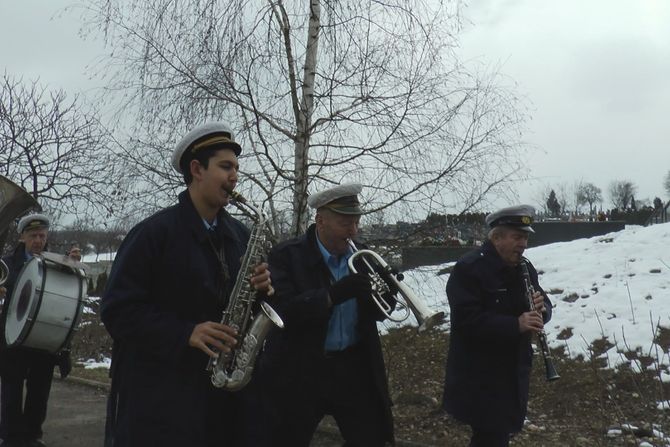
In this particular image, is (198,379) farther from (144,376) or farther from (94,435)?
(94,435)

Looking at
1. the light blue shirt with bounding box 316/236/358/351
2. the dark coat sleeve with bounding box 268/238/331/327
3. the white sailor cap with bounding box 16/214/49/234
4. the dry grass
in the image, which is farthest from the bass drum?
the dry grass

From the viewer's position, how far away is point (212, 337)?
99.3 inches

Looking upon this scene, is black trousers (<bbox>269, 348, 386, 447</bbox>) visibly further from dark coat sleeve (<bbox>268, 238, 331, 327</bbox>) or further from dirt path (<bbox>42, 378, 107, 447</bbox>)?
dirt path (<bbox>42, 378, 107, 447</bbox>)

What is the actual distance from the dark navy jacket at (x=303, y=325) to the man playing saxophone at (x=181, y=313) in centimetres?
73

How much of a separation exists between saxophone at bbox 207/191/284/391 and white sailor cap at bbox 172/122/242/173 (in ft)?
0.72

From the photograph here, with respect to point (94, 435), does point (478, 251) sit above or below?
above

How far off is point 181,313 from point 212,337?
210 millimetres

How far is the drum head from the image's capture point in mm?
5246

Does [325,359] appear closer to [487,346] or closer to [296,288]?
[296,288]

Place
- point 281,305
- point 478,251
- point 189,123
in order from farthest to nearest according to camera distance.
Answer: point 189,123 < point 478,251 < point 281,305

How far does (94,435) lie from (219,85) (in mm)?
3634

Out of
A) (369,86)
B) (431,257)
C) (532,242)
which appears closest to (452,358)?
(369,86)

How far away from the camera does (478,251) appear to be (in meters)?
4.19

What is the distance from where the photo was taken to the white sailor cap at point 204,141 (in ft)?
9.18
